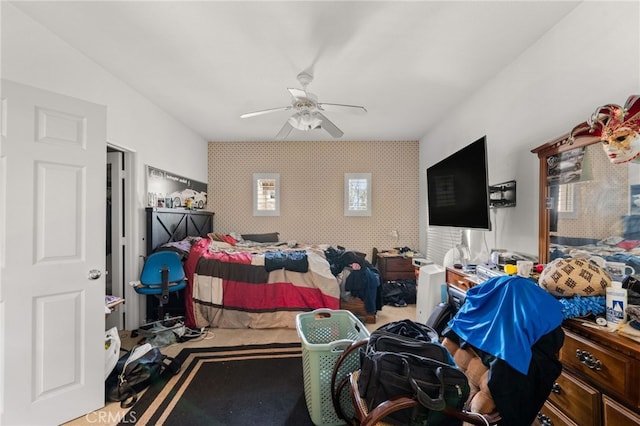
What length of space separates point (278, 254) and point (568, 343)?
2696 mm

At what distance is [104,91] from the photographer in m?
2.47

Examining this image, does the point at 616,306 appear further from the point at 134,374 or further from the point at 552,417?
the point at 134,374

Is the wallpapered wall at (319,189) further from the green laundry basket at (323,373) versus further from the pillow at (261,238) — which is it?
the green laundry basket at (323,373)

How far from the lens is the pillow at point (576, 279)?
1.21 m

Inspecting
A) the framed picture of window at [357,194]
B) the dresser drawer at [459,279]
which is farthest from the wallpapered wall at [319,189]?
the dresser drawer at [459,279]

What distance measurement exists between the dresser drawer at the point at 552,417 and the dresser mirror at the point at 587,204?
818mm

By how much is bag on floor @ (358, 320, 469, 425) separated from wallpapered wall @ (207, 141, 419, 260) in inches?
151

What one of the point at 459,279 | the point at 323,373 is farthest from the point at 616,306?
the point at 323,373

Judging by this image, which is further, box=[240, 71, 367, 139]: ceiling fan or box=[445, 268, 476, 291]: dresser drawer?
box=[240, 71, 367, 139]: ceiling fan

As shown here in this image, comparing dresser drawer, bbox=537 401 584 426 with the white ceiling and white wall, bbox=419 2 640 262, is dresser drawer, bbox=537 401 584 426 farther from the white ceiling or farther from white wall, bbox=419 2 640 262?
the white ceiling

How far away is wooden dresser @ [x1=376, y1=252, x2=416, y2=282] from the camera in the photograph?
4438mm

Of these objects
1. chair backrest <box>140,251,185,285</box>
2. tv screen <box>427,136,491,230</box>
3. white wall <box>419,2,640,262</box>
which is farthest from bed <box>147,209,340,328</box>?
white wall <box>419,2,640,262</box>

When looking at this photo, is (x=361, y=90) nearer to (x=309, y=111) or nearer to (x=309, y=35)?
(x=309, y=111)

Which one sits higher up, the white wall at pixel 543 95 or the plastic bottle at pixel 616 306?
the white wall at pixel 543 95
